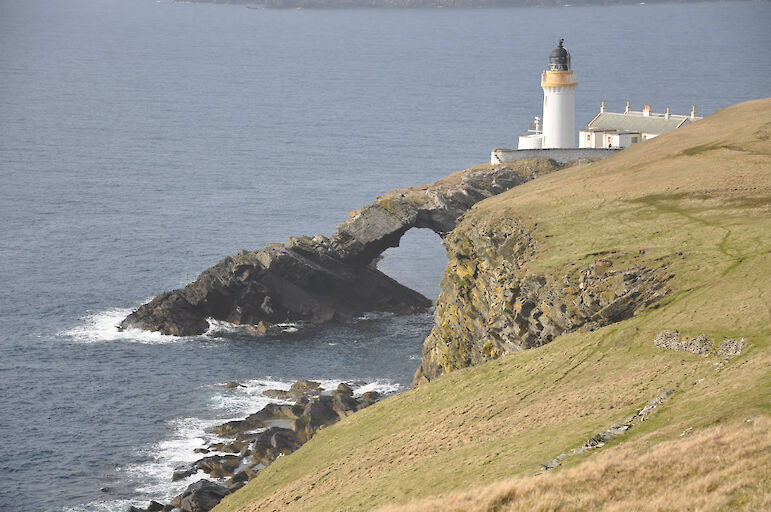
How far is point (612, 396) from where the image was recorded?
44875mm

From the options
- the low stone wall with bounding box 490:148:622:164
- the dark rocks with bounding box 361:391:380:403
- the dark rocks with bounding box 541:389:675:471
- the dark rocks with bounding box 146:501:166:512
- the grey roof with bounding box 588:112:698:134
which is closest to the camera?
the dark rocks with bounding box 541:389:675:471

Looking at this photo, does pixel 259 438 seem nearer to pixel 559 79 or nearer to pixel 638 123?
pixel 559 79

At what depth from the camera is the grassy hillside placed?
108 feet

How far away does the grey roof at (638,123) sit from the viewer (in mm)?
112750

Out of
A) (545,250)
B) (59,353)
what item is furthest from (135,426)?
(545,250)

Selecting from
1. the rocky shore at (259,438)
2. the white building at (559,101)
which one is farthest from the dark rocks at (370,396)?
the white building at (559,101)

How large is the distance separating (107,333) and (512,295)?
45.3m

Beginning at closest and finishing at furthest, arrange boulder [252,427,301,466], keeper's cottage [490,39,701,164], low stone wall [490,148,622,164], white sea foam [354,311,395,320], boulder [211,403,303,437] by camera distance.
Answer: boulder [252,427,301,466] < boulder [211,403,303,437] < white sea foam [354,311,395,320] < low stone wall [490,148,622,164] < keeper's cottage [490,39,701,164]

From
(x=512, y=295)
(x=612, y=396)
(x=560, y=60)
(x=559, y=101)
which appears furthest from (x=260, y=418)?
(x=560, y=60)

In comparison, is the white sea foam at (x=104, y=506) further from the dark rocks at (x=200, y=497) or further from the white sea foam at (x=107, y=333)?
the white sea foam at (x=107, y=333)

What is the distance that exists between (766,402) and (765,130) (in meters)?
47.2

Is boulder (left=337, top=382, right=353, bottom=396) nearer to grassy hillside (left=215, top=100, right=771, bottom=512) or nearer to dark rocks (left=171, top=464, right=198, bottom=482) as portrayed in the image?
dark rocks (left=171, top=464, right=198, bottom=482)

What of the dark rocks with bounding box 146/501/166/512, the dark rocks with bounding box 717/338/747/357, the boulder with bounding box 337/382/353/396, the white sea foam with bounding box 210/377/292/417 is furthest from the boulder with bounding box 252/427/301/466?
the dark rocks with bounding box 717/338/747/357

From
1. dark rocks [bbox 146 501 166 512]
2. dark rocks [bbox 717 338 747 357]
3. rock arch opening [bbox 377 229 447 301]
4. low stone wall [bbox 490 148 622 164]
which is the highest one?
low stone wall [bbox 490 148 622 164]
